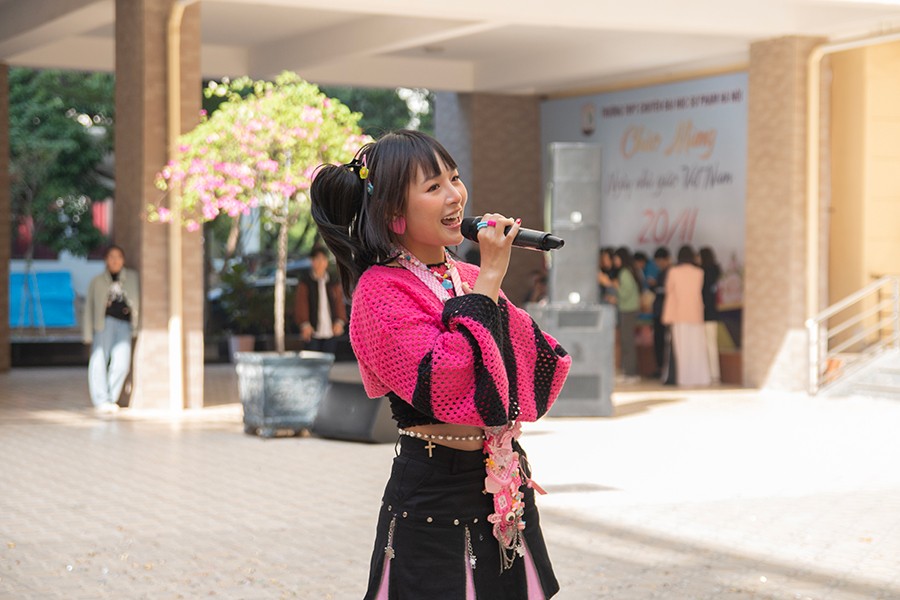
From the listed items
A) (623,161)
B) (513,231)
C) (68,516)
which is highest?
(623,161)

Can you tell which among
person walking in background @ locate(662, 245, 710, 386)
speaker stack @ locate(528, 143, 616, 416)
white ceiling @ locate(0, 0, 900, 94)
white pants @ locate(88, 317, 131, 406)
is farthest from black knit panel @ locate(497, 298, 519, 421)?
person walking in background @ locate(662, 245, 710, 386)

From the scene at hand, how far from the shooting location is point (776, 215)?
48.5 ft

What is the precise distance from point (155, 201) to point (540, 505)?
6.09 m

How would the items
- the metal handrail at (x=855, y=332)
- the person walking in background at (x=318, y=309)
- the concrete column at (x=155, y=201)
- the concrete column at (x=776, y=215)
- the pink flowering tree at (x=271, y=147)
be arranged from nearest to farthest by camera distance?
the pink flowering tree at (x=271, y=147), the concrete column at (x=155, y=201), the person walking in background at (x=318, y=309), the metal handrail at (x=855, y=332), the concrete column at (x=776, y=215)

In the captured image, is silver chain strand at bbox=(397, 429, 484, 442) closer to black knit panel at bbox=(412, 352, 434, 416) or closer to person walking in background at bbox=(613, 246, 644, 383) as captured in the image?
black knit panel at bbox=(412, 352, 434, 416)

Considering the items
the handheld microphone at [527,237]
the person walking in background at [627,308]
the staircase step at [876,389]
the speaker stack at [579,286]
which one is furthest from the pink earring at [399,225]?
the person walking in background at [627,308]

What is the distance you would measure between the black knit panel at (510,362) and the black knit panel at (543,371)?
0.08 meters

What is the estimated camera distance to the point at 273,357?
10867mm

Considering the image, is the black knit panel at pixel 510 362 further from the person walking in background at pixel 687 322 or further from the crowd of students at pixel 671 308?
the person walking in background at pixel 687 322

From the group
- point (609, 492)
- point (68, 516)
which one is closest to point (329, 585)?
point (68, 516)

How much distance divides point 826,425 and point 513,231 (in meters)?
9.76

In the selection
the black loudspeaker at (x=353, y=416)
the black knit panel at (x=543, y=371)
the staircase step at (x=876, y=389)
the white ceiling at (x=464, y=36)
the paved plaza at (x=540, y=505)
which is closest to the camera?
the black knit panel at (x=543, y=371)

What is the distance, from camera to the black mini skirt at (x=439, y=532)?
283cm

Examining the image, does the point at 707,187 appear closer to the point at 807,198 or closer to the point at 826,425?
the point at 807,198
